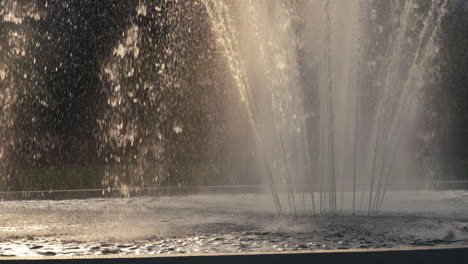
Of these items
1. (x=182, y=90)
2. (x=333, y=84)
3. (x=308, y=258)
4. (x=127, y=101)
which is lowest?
(x=308, y=258)

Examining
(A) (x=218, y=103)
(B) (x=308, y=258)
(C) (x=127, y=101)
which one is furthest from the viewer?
(C) (x=127, y=101)

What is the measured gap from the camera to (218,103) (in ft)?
66.7

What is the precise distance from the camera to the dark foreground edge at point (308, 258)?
520 cm

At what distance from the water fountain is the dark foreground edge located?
438cm

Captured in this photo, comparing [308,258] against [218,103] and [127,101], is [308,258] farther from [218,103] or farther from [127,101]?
[127,101]

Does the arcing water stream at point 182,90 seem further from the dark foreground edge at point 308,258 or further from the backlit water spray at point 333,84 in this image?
the dark foreground edge at point 308,258

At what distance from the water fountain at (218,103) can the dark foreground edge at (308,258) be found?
438 cm

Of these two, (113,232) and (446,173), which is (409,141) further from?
(113,232)

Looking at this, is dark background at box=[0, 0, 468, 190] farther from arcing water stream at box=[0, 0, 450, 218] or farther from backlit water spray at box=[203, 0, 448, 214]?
backlit water spray at box=[203, 0, 448, 214]

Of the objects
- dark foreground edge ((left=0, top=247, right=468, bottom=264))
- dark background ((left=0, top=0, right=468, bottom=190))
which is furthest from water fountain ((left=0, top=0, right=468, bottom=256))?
dark foreground edge ((left=0, top=247, right=468, bottom=264))

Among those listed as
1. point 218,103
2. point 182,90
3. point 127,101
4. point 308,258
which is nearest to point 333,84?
point 218,103

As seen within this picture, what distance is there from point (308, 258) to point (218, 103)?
49.9ft

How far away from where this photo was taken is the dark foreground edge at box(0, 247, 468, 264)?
205 inches

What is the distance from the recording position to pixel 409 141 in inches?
762
